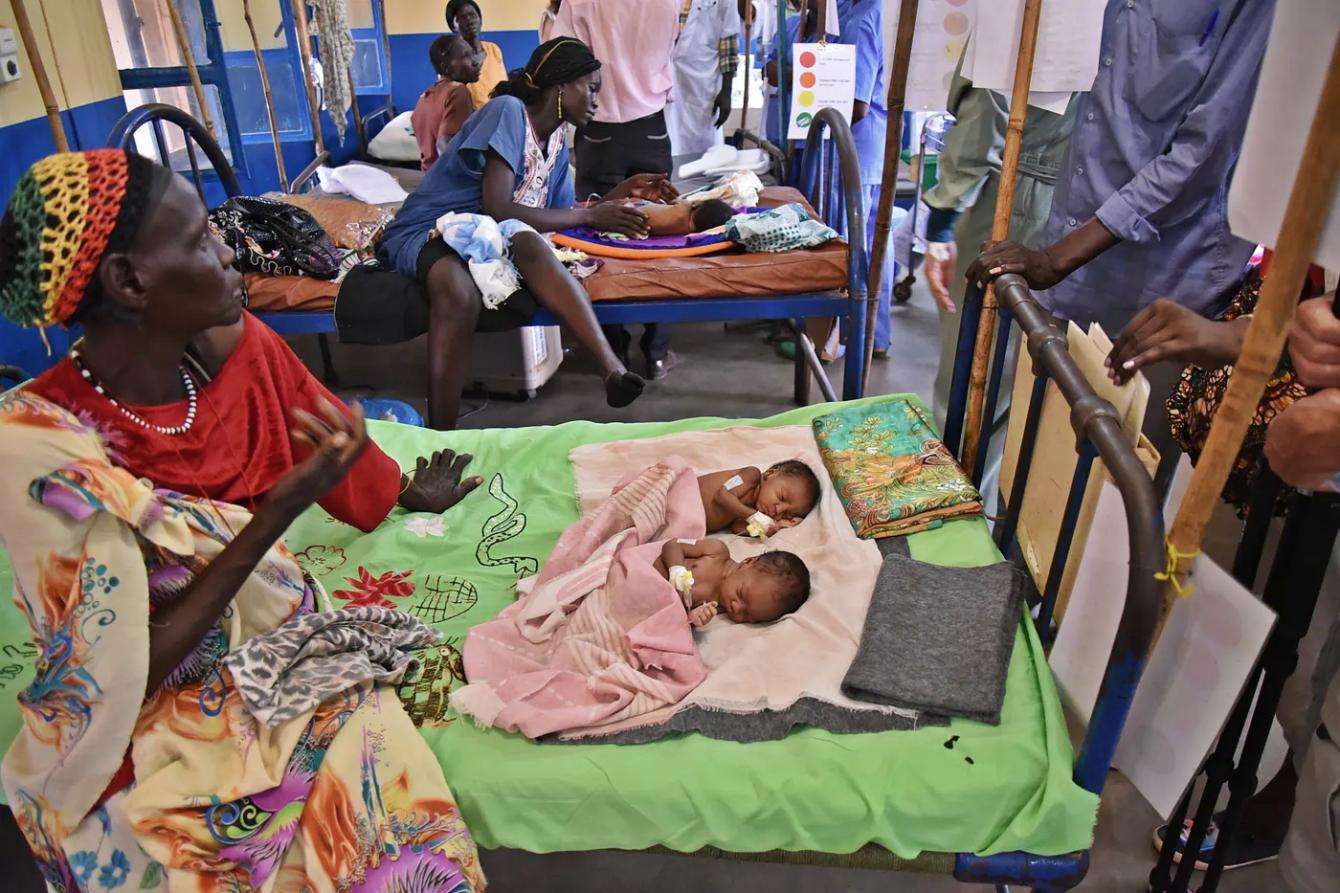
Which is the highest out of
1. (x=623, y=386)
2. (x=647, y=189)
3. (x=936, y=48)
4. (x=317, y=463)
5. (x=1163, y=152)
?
(x=936, y=48)

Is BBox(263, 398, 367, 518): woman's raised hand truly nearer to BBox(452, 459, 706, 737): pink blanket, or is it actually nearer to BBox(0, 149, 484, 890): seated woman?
BBox(0, 149, 484, 890): seated woman

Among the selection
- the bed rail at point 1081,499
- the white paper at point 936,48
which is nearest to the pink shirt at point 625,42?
the white paper at point 936,48

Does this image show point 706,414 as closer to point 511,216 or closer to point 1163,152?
point 511,216

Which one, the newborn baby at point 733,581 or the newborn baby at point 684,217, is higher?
the newborn baby at point 684,217

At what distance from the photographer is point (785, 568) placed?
76.4 inches

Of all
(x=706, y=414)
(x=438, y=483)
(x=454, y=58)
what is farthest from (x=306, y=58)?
(x=438, y=483)

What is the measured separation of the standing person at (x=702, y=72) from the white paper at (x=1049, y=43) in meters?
4.12

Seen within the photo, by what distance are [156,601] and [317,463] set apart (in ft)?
1.12

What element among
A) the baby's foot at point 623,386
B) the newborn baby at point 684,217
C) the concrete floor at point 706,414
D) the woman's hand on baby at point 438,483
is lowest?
the concrete floor at point 706,414

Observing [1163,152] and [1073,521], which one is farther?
[1163,152]

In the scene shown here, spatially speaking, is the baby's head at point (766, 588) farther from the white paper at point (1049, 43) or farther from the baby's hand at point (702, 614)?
the white paper at point (1049, 43)

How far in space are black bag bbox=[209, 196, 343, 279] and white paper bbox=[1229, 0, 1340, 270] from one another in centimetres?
321

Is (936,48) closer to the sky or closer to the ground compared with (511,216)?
closer to the sky

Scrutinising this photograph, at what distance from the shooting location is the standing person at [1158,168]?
1.93 metres
